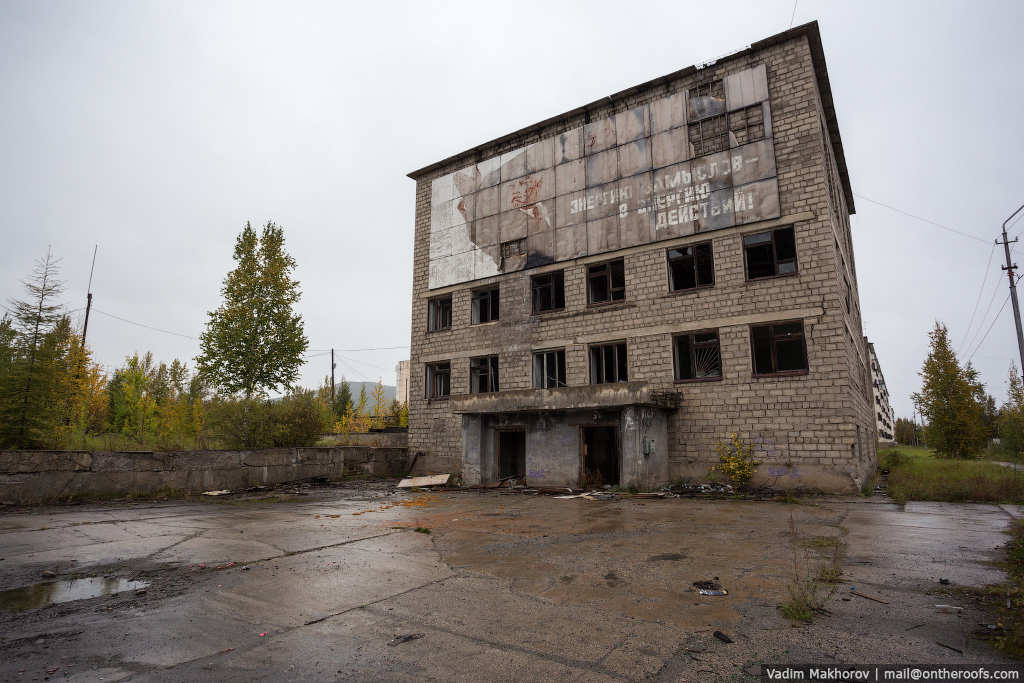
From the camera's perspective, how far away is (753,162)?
15070 millimetres

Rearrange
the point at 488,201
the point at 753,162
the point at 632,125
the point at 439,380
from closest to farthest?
the point at 753,162 → the point at 632,125 → the point at 488,201 → the point at 439,380

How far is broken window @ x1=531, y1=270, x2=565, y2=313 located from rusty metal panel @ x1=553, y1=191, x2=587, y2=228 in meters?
1.90

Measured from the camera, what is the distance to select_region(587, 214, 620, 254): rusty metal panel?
57.2 feet

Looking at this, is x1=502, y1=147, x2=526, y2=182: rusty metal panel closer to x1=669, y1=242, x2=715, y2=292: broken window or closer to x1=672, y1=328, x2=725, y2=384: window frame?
x1=669, y1=242, x2=715, y2=292: broken window

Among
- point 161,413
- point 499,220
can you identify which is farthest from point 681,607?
point 161,413

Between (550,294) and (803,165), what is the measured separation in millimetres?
8978

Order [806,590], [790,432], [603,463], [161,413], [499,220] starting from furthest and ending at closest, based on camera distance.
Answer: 1. [161,413]
2. [499,220]
3. [603,463]
4. [790,432]
5. [806,590]

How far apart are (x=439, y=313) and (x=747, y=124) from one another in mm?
13564

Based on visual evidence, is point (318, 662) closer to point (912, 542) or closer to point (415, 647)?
point (415, 647)

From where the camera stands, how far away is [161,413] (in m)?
26.8

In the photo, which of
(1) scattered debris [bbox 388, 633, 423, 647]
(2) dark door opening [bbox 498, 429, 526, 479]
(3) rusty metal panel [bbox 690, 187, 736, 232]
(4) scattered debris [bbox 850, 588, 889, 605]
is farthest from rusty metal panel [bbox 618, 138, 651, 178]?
(1) scattered debris [bbox 388, 633, 423, 647]

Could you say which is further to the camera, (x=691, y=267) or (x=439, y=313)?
(x=439, y=313)

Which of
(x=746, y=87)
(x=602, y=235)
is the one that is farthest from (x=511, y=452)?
(x=746, y=87)

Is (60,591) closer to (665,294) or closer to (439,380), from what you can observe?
(665,294)
